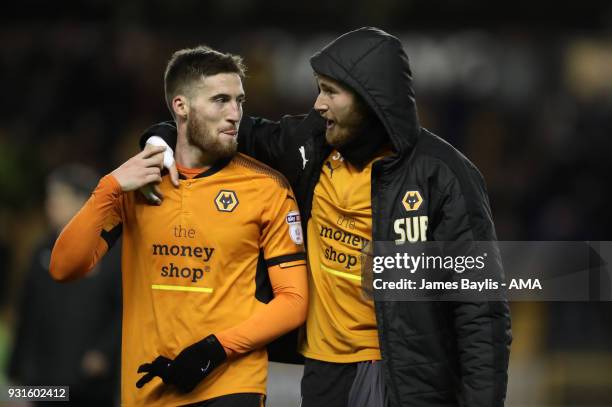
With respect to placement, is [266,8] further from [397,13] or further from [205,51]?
[205,51]

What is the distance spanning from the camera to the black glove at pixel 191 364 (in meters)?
3.68

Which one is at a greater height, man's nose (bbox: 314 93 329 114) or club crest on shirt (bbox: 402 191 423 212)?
man's nose (bbox: 314 93 329 114)

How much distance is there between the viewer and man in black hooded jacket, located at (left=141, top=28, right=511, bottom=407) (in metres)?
3.71

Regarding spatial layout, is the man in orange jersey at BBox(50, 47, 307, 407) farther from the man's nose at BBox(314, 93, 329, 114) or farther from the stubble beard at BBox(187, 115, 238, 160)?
the man's nose at BBox(314, 93, 329, 114)

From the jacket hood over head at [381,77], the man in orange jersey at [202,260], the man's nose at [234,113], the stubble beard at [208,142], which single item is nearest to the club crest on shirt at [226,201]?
the man in orange jersey at [202,260]

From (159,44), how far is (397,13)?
2996mm

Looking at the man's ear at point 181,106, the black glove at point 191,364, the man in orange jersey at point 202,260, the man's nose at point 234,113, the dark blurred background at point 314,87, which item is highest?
the dark blurred background at point 314,87

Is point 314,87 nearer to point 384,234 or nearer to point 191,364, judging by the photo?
point 384,234

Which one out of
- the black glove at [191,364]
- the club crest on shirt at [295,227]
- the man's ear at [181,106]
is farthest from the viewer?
the man's ear at [181,106]

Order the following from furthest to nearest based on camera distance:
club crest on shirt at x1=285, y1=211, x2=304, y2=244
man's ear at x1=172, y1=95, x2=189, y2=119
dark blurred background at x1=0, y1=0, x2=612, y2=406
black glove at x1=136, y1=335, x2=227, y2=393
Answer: dark blurred background at x1=0, y1=0, x2=612, y2=406 → man's ear at x1=172, y1=95, x2=189, y2=119 → club crest on shirt at x1=285, y1=211, x2=304, y2=244 → black glove at x1=136, y1=335, x2=227, y2=393

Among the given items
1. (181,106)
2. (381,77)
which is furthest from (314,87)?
(381,77)

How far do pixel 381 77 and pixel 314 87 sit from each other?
8815 millimetres

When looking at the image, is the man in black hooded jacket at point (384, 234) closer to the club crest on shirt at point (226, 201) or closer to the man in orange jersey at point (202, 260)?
the man in orange jersey at point (202, 260)

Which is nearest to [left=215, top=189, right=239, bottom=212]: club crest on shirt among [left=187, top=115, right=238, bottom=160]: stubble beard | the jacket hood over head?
[left=187, top=115, right=238, bottom=160]: stubble beard
